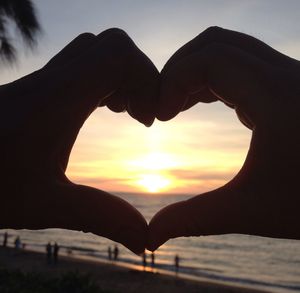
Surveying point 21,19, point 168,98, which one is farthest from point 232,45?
point 21,19

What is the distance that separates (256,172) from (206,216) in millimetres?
247

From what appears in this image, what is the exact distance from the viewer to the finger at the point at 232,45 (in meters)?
1.83

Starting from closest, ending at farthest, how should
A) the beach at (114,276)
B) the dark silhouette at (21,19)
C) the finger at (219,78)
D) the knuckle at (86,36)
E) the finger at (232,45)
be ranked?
the finger at (219,78)
the finger at (232,45)
the knuckle at (86,36)
the dark silhouette at (21,19)
the beach at (114,276)

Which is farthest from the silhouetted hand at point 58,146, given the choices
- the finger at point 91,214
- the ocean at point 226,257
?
the ocean at point 226,257

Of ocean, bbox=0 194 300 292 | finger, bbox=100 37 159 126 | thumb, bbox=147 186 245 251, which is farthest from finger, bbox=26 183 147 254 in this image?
ocean, bbox=0 194 300 292

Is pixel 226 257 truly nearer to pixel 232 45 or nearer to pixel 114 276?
pixel 114 276

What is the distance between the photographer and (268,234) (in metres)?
1.60

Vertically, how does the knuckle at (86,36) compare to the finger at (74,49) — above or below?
above

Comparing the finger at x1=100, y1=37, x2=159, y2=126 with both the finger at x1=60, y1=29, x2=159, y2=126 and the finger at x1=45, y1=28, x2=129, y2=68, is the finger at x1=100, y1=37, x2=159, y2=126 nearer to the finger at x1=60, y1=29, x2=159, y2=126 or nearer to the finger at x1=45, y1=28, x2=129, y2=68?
the finger at x1=60, y1=29, x2=159, y2=126

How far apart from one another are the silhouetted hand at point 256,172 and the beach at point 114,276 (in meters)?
17.9

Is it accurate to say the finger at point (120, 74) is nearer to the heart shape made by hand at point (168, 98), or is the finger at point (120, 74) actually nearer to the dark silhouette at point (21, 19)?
the heart shape made by hand at point (168, 98)

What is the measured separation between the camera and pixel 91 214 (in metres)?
1.62

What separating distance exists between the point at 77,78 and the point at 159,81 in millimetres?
415

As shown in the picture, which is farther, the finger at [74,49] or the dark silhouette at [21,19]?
the dark silhouette at [21,19]
